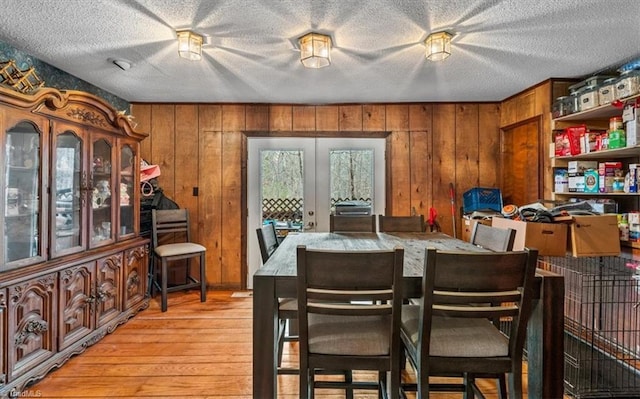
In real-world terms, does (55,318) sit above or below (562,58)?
below

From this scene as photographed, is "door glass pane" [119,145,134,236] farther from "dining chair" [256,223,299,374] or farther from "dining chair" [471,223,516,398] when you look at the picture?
"dining chair" [471,223,516,398]

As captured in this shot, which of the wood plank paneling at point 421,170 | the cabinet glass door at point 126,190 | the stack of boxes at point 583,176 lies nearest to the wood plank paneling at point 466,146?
the wood plank paneling at point 421,170

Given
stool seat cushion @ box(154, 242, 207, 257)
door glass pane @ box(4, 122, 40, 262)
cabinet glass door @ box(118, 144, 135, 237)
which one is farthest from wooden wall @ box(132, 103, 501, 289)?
door glass pane @ box(4, 122, 40, 262)

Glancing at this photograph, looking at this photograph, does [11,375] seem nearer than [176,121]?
Yes

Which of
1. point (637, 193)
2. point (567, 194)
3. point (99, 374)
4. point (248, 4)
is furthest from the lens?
point (567, 194)

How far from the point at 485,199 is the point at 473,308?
2.65 metres

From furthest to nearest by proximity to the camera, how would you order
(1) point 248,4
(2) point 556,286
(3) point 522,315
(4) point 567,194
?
1. (4) point 567,194
2. (1) point 248,4
3. (2) point 556,286
4. (3) point 522,315

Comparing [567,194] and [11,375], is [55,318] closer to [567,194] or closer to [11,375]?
[11,375]

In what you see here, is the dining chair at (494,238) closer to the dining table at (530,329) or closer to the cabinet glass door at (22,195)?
the dining table at (530,329)

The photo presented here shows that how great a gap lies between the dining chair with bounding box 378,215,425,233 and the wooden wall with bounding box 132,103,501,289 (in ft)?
3.13

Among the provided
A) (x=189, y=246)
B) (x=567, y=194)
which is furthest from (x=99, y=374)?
(x=567, y=194)

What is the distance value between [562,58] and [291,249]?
2.52m

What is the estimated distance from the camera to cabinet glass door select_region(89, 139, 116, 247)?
2.58m

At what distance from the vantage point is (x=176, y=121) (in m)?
3.71
